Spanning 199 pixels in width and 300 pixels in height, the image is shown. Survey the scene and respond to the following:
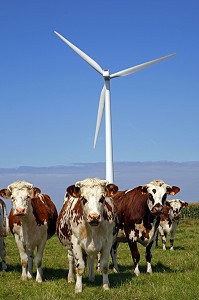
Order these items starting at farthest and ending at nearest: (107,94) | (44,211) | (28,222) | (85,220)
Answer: (107,94) → (44,211) → (28,222) → (85,220)

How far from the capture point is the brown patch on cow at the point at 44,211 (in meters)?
12.0

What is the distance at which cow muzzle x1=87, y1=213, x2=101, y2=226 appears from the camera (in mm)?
9320

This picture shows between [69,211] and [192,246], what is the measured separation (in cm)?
1106

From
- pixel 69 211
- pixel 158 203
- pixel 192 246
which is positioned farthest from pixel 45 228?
pixel 192 246

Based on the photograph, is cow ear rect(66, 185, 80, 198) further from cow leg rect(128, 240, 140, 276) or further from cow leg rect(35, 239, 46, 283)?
cow leg rect(128, 240, 140, 276)

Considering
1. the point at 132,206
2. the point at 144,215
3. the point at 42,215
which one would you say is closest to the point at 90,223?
the point at 42,215

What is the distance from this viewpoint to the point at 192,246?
2094 cm

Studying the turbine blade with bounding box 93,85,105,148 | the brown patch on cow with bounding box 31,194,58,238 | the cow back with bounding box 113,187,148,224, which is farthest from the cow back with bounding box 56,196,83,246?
the turbine blade with bounding box 93,85,105,148

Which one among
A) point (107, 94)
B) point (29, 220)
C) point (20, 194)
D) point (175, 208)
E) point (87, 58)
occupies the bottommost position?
point (175, 208)

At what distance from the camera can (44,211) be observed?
12219 mm

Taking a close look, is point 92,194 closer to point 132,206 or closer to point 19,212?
point 19,212

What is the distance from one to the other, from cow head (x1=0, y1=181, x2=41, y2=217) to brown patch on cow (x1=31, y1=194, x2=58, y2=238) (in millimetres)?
605

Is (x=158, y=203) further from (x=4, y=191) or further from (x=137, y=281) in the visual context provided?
(x=4, y=191)

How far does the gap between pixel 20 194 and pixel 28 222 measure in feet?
3.21
